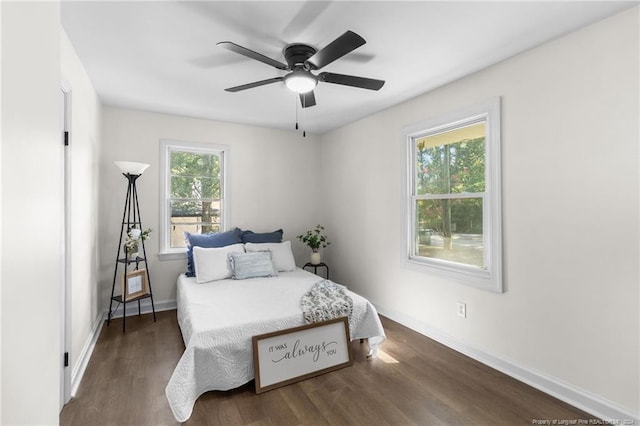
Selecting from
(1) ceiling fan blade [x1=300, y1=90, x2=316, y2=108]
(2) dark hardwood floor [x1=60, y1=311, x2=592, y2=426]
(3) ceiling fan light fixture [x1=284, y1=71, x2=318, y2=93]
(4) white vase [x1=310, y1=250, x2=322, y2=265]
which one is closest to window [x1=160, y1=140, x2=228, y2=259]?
(4) white vase [x1=310, y1=250, x2=322, y2=265]

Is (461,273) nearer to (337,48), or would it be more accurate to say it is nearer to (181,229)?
(337,48)

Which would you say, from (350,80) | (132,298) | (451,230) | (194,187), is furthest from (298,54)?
(132,298)

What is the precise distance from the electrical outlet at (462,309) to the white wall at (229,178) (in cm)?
253

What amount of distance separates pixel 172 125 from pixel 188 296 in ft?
7.48

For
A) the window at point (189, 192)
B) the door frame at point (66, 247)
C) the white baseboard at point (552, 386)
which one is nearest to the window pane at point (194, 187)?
the window at point (189, 192)

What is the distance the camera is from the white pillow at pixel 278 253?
3975 mm

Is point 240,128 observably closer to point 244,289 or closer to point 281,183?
point 281,183

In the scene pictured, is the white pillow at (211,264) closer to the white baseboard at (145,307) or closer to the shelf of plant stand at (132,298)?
the shelf of plant stand at (132,298)

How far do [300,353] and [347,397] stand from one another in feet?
1.54

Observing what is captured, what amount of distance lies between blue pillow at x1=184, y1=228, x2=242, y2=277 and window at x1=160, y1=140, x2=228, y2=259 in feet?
0.78

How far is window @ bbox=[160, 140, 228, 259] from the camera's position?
4.07 m

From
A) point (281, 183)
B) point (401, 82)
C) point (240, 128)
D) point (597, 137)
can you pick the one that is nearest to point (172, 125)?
point (240, 128)

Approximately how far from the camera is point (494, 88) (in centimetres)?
263

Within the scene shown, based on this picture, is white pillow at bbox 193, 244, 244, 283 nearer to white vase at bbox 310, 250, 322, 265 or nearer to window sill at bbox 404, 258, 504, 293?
white vase at bbox 310, 250, 322, 265
